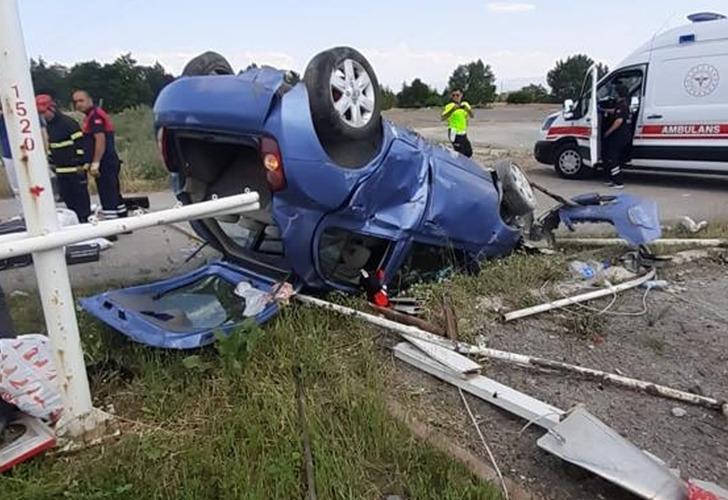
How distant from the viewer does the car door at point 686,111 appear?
9094 mm

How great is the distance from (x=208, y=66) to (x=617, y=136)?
806 cm

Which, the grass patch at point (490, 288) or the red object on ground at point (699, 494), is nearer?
the red object on ground at point (699, 494)

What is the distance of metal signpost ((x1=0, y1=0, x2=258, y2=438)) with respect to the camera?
7.06 feet

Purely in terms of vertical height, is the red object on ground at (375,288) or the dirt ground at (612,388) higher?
the red object on ground at (375,288)

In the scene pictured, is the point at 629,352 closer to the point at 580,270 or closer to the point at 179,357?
the point at 580,270

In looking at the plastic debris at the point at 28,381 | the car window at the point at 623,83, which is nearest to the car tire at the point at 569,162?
the car window at the point at 623,83

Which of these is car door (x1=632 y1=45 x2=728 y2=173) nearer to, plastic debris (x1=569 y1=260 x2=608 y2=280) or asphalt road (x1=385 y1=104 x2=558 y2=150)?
asphalt road (x1=385 y1=104 x2=558 y2=150)

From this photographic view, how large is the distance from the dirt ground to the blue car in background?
652 millimetres

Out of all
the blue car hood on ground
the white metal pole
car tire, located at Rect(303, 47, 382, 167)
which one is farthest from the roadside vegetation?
the white metal pole

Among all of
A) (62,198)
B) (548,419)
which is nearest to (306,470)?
(548,419)

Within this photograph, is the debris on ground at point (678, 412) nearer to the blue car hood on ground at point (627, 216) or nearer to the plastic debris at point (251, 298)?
the plastic debris at point (251, 298)

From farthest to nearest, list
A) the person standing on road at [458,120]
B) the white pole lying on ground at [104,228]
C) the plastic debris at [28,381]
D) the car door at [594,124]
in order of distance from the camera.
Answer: the person standing on road at [458,120], the car door at [594,124], the plastic debris at [28,381], the white pole lying on ground at [104,228]

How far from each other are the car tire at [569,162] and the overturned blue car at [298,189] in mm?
7415

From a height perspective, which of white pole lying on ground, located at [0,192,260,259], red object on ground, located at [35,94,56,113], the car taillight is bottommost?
white pole lying on ground, located at [0,192,260,259]
